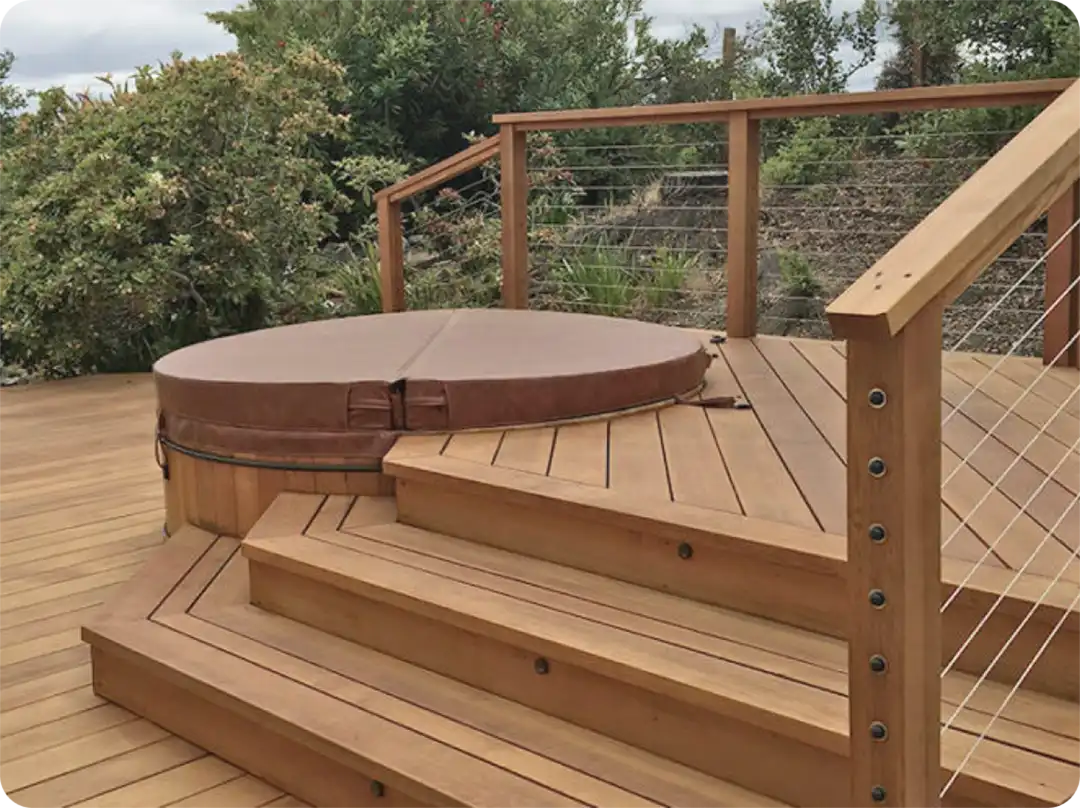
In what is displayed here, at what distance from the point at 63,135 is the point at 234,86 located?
930 millimetres

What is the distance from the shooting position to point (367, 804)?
1.91 meters

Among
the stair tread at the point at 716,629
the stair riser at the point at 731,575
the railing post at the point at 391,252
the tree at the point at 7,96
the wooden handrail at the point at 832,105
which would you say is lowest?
the stair tread at the point at 716,629

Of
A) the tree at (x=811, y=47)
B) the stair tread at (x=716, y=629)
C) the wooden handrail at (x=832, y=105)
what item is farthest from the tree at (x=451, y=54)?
the stair tread at (x=716, y=629)

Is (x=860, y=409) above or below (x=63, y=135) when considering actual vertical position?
below

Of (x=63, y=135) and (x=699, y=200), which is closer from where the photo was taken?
(x=63, y=135)

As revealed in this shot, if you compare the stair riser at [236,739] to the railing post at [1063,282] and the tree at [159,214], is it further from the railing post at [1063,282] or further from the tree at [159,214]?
the tree at [159,214]

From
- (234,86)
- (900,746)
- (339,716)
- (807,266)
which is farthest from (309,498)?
(807,266)

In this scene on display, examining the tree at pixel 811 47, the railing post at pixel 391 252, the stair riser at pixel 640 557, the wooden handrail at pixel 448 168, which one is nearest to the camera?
the stair riser at pixel 640 557

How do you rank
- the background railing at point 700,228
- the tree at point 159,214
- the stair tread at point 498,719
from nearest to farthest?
the stair tread at point 498,719, the tree at point 159,214, the background railing at point 700,228

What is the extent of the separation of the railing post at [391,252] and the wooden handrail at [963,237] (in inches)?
127

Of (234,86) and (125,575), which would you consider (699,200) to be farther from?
(125,575)

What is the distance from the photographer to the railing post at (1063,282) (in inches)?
122

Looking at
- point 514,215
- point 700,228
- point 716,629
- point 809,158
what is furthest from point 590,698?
point 809,158

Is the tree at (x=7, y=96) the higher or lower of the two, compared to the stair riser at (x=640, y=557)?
higher
